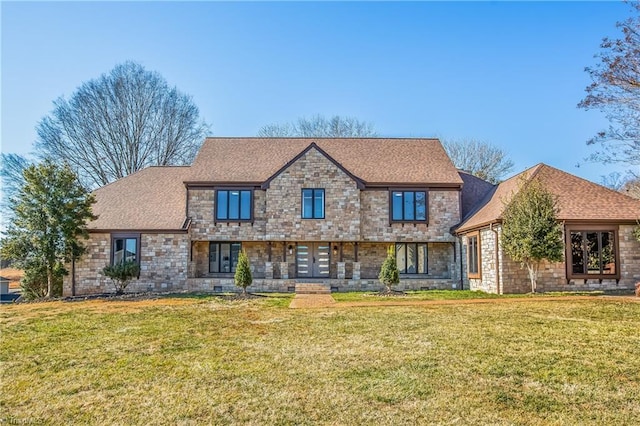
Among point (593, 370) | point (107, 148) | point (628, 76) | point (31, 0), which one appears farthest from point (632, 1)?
point (107, 148)

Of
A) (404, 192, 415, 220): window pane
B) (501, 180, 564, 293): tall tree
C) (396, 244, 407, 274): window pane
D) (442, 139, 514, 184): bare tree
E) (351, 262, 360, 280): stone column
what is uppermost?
(442, 139, 514, 184): bare tree

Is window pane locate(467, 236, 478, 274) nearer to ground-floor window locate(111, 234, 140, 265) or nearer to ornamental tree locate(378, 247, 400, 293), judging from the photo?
ornamental tree locate(378, 247, 400, 293)

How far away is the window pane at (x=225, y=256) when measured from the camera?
22688mm

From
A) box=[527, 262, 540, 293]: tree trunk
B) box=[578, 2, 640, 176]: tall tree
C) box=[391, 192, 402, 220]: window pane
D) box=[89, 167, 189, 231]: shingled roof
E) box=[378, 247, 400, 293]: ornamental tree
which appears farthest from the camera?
box=[391, 192, 402, 220]: window pane

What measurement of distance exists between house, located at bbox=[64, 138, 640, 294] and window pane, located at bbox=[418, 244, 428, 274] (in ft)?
0.16

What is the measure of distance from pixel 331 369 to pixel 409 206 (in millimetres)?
16179

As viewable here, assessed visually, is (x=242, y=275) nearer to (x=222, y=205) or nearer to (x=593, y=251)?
(x=222, y=205)

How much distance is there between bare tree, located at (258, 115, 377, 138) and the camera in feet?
130

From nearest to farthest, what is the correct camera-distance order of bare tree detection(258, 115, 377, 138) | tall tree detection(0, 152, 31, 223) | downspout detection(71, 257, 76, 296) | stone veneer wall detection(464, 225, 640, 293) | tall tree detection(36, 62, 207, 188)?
stone veneer wall detection(464, 225, 640, 293) → downspout detection(71, 257, 76, 296) → tall tree detection(0, 152, 31, 223) → tall tree detection(36, 62, 207, 188) → bare tree detection(258, 115, 377, 138)

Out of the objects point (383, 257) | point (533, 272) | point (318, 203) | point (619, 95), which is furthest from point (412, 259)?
point (619, 95)

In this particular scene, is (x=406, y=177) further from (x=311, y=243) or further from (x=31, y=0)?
(x=31, y=0)

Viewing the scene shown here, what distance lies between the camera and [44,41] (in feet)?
36.4

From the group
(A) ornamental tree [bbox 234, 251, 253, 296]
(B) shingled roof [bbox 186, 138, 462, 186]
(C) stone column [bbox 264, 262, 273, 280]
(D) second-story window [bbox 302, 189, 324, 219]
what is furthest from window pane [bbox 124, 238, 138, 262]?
(D) second-story window [bbox 302, 189, 324, 219]

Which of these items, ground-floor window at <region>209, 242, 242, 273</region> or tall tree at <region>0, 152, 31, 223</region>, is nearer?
ground-floor window at <region>209, 242, 242, 273</region>
